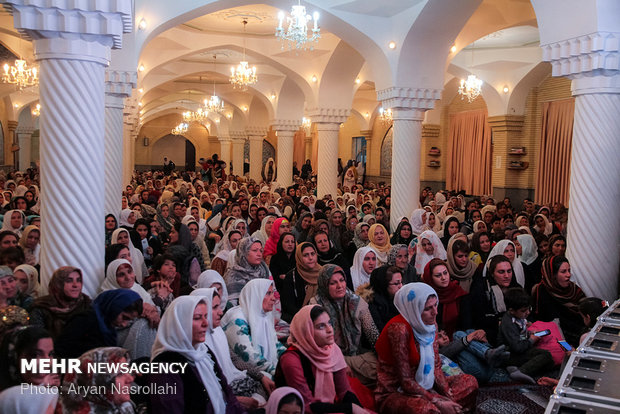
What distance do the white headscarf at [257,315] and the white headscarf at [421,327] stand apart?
0.86 metres

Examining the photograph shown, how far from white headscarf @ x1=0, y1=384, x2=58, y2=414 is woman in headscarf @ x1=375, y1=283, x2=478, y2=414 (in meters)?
1.80

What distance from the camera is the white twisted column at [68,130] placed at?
425cm

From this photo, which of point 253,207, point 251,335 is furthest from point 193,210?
point 251,335

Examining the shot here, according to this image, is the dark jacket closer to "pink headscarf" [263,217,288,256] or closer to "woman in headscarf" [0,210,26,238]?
"pink headscarf" [263,217,288,256]

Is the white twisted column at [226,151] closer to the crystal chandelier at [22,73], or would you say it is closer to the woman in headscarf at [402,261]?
the crystal chandelier at [22,73]

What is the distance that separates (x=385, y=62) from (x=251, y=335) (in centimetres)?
671

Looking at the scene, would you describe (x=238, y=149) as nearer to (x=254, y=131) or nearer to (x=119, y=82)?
(x=254, y=131)

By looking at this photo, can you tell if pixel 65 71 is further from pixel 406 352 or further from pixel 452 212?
pixel 452 212

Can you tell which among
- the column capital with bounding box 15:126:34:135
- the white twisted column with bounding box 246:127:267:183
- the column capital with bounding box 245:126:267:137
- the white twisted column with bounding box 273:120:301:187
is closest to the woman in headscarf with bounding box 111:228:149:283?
the white twisted column with bounding box 273:120:301:187

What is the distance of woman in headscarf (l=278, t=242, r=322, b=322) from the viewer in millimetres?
4801

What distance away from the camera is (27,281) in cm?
438

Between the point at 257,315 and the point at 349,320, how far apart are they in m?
0.71

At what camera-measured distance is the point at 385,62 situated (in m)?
9.51

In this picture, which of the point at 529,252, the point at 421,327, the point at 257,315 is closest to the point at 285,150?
the point at 529,252
